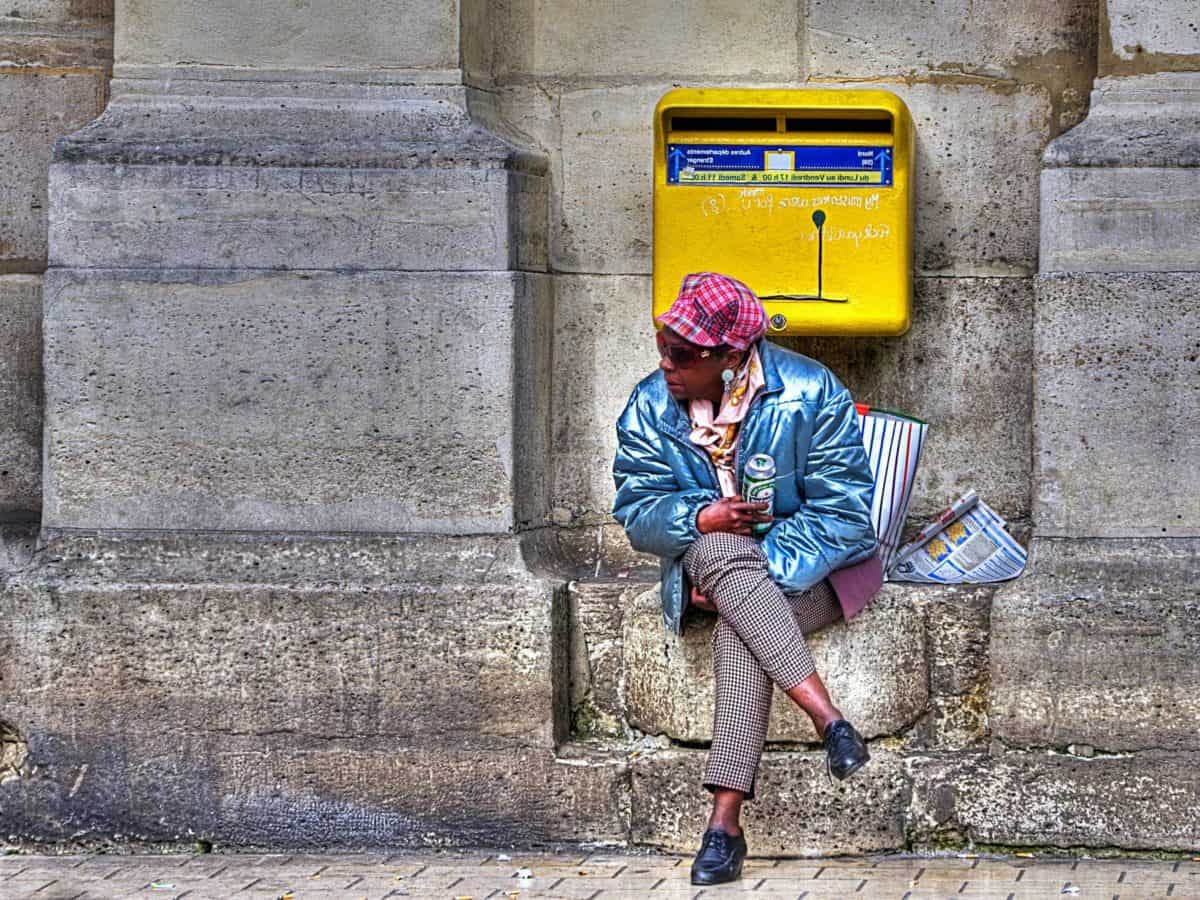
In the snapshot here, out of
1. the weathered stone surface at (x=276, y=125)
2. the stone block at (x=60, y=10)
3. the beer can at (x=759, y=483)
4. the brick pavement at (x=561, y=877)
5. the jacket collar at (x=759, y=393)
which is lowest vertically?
the brick pavement at (x=561, y=877)

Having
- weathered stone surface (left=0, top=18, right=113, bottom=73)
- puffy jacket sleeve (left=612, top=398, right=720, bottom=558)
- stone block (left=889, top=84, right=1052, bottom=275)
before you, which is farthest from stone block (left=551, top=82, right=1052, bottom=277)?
weathered stone surface (left=0, top=18, right=113, bottom=73)

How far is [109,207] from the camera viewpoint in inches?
230

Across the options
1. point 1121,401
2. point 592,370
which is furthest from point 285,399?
point 1121,401

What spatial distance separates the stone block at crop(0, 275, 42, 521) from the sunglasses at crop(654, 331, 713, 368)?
2042 millimetres

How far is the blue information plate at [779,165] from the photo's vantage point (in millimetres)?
5734

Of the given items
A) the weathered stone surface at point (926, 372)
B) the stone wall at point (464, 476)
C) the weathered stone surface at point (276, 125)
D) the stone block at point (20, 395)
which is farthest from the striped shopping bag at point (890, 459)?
the stone block at point (20, 395)

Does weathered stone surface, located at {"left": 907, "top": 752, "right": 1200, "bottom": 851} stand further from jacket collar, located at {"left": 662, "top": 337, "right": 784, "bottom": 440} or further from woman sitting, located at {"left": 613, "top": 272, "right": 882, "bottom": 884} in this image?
jacket collar, located at {"left": 662, "top": 337, "right": 784, "bottom": 440}

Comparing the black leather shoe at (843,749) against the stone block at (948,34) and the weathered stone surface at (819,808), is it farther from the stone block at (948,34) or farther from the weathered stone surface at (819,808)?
the stone block at (948,34)

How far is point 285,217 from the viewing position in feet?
19.1

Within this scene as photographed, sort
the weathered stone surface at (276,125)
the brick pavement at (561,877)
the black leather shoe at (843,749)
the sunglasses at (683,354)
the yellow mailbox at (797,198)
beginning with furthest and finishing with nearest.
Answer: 1. the weathered stone surface at (276,125)
2. the yellow mailbox at (797,198)
3. the sunglasses at (683,354)
4. the brick pavement at (561,877)
5. the black leather shoe at (843,749)

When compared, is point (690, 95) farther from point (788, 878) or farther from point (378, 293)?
point (788, 878)

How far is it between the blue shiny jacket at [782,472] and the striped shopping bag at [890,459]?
32 centimetres

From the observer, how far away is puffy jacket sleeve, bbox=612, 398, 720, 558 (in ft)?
17.7

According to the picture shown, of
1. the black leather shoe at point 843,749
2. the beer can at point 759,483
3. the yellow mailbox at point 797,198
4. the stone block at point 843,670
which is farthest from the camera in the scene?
the yellow mailbox at point 797,198
